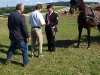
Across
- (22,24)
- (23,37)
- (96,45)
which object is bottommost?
(96,45)

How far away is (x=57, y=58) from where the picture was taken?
7973mm

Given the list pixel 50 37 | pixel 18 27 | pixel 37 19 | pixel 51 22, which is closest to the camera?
pixel 18 27

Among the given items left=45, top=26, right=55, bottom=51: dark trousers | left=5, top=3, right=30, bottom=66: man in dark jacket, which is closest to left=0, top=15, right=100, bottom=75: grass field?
left=45, top=26, right=55, bottom=51: dark trousers

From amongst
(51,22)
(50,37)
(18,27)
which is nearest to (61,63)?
(50,37)

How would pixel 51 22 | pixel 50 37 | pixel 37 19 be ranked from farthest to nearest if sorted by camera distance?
1. pixel 50 37
2. pixel 51 22
3. pixel 37 19

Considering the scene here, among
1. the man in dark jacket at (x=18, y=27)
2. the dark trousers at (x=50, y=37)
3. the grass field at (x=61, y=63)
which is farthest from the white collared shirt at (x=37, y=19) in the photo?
the grass field at (x=61, y=63)

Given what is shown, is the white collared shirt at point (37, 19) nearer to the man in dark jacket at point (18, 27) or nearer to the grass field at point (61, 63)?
the man in dark jacket at point (18, 27)

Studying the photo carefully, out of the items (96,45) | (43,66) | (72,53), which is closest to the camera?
(43,66)

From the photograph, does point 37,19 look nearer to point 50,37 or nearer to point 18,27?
point 18,27

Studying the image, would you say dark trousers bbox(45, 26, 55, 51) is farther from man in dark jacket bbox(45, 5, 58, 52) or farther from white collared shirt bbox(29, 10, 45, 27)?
white collared shirt bbox(29, 10, 45, 27)

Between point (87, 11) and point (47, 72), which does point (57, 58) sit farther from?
point (87, 11)

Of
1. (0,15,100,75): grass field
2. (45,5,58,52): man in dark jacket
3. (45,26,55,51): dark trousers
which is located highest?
(45,5,58,52): man in dark jacket

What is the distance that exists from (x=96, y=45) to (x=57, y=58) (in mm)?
2931

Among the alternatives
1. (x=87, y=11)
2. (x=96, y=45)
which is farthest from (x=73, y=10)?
(x=96, y=45)
